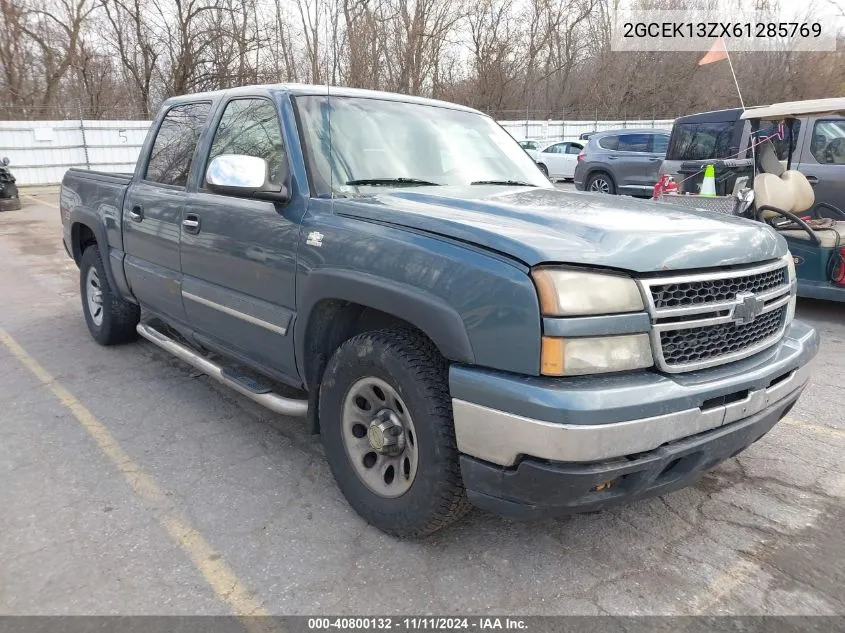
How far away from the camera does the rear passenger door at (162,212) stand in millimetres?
3992

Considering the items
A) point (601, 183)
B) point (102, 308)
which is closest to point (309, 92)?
point (102, 308)

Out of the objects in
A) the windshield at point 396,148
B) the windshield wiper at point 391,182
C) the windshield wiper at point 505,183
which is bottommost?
the windshield wiper at point 505,183

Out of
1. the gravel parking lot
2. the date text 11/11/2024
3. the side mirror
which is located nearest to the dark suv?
the gravel parking lot

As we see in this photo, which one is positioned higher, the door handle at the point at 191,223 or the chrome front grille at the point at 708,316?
the door handle at the point at 191,223

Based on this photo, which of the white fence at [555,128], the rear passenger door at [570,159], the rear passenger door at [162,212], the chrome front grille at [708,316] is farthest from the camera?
the white fence at [555,128]

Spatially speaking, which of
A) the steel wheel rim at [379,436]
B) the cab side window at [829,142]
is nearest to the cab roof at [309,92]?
the steel wheel rim at [379,436]

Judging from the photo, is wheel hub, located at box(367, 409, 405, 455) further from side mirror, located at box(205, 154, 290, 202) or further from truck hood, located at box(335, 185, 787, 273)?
side mirror, located at box(205, 154, 290, 202)

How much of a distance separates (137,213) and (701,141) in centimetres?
938

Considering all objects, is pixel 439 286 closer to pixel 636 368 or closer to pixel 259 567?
pixel 636 368

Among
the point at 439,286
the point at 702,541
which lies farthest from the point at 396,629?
the point at 702,541

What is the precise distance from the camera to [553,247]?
2197 mm

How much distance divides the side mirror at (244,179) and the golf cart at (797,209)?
5012mm

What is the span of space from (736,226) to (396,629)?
2097 mm

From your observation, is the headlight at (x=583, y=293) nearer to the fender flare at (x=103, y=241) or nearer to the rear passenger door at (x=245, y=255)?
the rear passenger door at (x=245, y=255)
